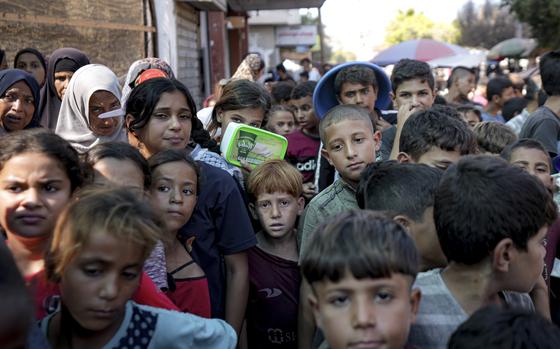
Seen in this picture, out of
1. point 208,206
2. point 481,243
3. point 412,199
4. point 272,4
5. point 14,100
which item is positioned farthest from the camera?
point 272,4

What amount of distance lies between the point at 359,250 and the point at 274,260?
1.70 m

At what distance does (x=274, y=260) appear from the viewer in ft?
11.7

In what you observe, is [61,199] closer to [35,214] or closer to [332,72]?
[35,214]

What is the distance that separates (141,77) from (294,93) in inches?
114

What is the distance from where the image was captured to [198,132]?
3865 millimetres

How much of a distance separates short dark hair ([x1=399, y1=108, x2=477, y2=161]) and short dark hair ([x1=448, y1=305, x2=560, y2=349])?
5.37 feet

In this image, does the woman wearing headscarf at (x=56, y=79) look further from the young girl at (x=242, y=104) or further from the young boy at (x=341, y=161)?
the young boy at (x=341, y=161)

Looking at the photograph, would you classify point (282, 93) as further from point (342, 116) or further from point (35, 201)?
point (35, 201)

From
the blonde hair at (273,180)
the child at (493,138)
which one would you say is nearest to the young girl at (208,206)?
the blonde hair at (273,180)

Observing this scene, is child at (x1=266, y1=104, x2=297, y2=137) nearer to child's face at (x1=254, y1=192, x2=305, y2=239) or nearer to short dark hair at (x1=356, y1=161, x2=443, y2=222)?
child's face at (x1=254, y1=192, x2=305, y2=239)

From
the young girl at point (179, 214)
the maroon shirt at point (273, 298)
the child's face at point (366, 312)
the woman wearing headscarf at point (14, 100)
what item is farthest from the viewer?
the woman wearing headscarf at point (14, 100)

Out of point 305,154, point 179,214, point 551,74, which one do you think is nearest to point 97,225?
point 179,214

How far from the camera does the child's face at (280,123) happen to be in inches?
229

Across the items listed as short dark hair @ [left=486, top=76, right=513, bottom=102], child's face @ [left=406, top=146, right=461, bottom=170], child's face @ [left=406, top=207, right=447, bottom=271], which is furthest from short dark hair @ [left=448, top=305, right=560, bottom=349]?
short dark hair @ [left=486, top=76, right=513, bottom=102]
